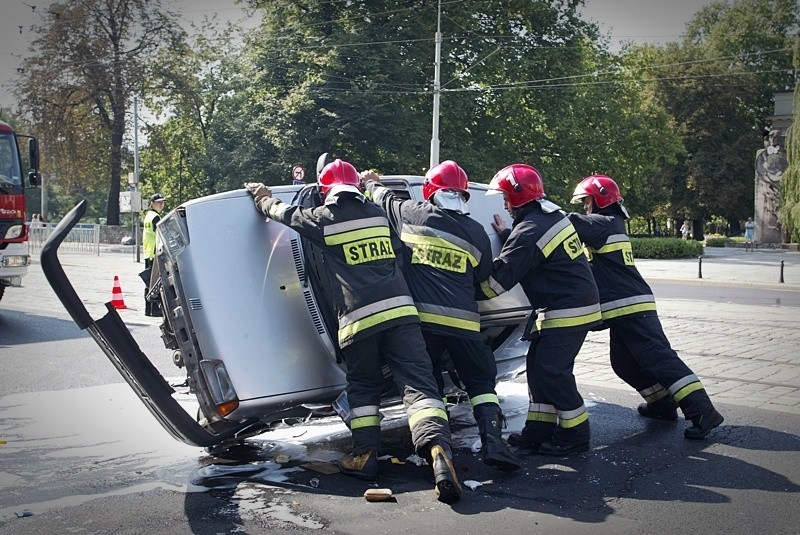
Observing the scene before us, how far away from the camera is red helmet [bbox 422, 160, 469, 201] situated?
232 inches

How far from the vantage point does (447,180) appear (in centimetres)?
588

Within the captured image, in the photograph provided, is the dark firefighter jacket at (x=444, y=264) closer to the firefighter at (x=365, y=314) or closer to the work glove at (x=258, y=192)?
the firefighter at (x=365, y=314)

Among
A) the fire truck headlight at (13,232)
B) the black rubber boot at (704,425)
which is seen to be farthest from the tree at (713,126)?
the black rubber boot at (704,425)

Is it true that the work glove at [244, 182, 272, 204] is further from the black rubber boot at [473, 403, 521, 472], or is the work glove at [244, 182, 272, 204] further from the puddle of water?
the black rubber boot at [473, 403, 521, 472]

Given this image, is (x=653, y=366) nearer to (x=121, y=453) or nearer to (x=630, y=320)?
(x=630, y=320)

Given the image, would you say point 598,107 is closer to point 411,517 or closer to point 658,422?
point 658,422

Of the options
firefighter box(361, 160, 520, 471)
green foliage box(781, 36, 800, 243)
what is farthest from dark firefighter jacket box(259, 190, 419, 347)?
green foliage box(781, 36, 800, 243)

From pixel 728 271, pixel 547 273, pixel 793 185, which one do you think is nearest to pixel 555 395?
pixel 547 273

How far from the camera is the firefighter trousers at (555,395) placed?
5.93 metres

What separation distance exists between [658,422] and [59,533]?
15.2ft

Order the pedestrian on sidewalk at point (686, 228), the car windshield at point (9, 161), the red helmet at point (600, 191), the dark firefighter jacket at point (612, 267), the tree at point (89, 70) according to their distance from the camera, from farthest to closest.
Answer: the pedestrian on sidewalk at point (686, 228) < the tree at point (89, 70) < the car windshield at point (9, 161) < the red helmet at point (600, 191) < the dark firefighter jacket at point (612, 267)

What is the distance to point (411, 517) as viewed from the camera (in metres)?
4.56

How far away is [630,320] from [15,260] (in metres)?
10.6

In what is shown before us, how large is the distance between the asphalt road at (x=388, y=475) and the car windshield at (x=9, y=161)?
6.80m
